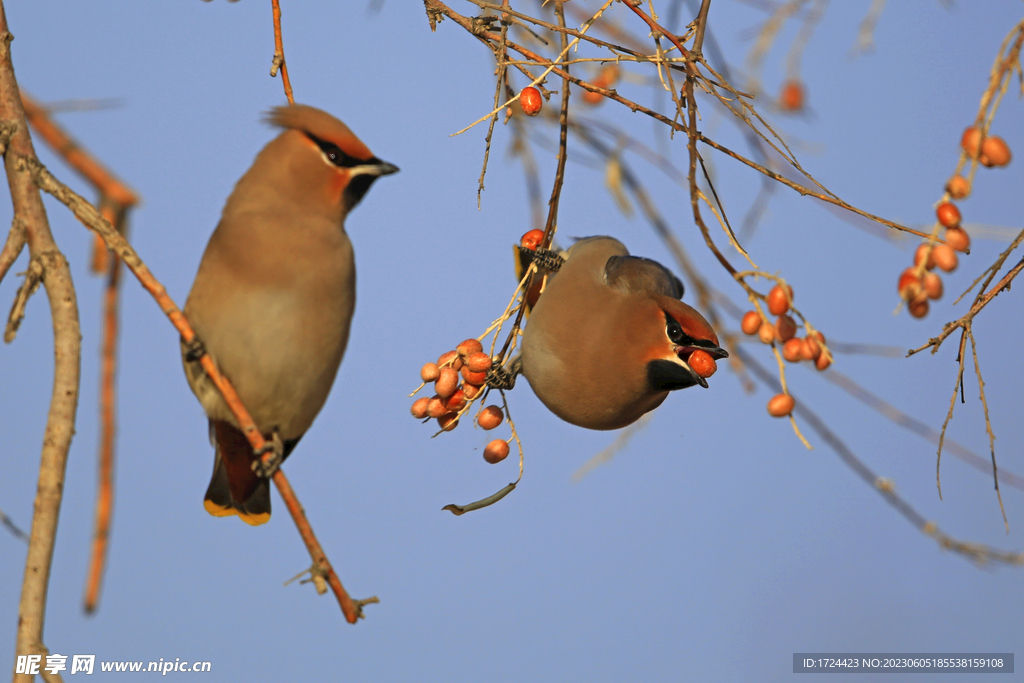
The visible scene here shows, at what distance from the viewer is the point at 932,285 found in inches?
106

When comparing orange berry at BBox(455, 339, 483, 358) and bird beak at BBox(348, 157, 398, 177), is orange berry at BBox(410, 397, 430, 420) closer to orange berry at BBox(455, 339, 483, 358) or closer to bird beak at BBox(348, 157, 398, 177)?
orange berry at BBox(455, 339, 483, 358)

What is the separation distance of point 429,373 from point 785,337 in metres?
0.92

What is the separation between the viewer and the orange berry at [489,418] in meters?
2.58

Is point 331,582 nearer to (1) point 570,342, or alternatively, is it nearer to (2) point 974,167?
(1) point 570,342

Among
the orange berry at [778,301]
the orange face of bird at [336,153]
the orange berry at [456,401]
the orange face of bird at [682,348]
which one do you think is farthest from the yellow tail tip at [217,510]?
the orange berry at [778,301]

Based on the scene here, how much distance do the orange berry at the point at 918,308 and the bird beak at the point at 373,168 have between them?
63.1 inches

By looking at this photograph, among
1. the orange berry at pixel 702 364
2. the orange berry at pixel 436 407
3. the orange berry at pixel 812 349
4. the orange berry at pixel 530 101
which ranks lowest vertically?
the orange berry at pixel 436 407

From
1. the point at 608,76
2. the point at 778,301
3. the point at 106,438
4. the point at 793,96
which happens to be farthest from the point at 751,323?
the point at 793,96

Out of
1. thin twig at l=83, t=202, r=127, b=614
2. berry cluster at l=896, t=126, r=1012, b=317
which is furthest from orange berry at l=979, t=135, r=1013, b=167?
thin twig at l=83, t=202, r=127, b=614

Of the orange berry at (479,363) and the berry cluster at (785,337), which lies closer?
the berry cluster at (785,337)

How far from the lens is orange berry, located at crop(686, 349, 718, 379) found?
2604mm

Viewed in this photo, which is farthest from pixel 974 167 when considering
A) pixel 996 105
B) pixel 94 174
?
pixel 94 174

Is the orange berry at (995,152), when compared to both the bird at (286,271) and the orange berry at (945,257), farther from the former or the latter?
the bird at (286,271)

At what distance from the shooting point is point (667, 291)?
10.8 ft
